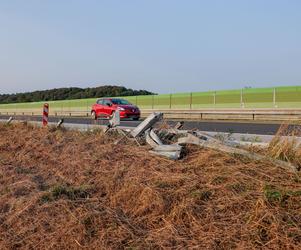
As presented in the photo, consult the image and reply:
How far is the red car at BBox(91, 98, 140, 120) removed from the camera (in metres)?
31.6

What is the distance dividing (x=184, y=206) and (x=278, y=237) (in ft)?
3.54

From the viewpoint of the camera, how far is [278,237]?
4.12m

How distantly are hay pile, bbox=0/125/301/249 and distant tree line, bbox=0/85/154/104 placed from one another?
64049 millimetres

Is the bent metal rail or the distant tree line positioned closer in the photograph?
the bent metal rail

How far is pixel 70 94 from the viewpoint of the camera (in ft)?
287

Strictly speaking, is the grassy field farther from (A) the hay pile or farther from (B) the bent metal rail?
(A) the hay pile

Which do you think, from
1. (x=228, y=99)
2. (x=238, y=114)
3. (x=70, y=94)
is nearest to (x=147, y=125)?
(x=238, y=114)

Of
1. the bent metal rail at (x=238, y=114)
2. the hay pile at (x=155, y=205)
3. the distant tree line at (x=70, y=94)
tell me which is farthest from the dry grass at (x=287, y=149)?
the distant tree line at (x=70, y=94)

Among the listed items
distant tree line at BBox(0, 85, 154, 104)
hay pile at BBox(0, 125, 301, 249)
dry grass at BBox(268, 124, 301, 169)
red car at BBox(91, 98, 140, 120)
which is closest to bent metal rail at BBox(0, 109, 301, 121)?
red car at BBox(91, 98, 140, 120)

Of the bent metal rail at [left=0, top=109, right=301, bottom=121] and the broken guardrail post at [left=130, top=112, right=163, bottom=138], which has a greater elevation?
the broken guardrail post at [left=130, top=112, right=163, bottom=138]

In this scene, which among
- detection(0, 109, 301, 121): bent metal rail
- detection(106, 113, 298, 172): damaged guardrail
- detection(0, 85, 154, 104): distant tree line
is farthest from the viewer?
detection(0, 85, 154, 104): distant tree line

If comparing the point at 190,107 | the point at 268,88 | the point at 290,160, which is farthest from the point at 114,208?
the point at 190,107

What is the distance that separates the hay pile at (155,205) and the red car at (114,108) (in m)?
24.3

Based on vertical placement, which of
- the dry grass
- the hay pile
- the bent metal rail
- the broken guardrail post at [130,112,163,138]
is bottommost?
the bent metal rail
